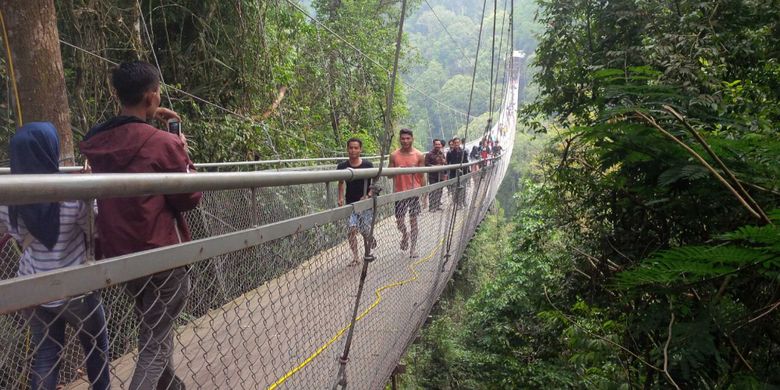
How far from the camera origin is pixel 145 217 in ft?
3.12

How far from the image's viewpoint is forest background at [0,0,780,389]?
1.00 metres

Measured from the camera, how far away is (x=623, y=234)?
171 cm

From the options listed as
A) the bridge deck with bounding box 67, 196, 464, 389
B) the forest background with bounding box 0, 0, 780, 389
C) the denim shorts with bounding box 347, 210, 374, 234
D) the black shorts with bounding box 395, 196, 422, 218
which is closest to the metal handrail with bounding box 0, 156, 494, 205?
the bridge deck with bounding box 67, 196, 464, 389

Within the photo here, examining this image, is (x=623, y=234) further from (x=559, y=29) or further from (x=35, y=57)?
(x=559, y=29)

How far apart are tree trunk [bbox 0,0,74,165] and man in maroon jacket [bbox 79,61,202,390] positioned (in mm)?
1100

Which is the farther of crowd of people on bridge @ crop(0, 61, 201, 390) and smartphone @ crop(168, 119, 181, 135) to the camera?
smartphone @ crop(168, 119, 181, 135)

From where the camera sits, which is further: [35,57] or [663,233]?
[35,57]

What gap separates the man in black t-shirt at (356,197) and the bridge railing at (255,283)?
0.06 meters

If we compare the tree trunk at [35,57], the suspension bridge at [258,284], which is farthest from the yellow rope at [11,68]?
the suspension bridge at [258,284]

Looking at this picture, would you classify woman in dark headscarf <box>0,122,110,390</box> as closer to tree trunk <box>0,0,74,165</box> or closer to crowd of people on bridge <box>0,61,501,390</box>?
Answer: crowd of people on bridge <box>0,61,501,390</box>

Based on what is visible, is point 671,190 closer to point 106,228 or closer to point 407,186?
point 106,228

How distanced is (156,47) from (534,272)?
5.27 metres

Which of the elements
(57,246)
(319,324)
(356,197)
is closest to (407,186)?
(356,197)

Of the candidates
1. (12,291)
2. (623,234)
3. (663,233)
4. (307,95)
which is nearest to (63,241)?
(12,291)
